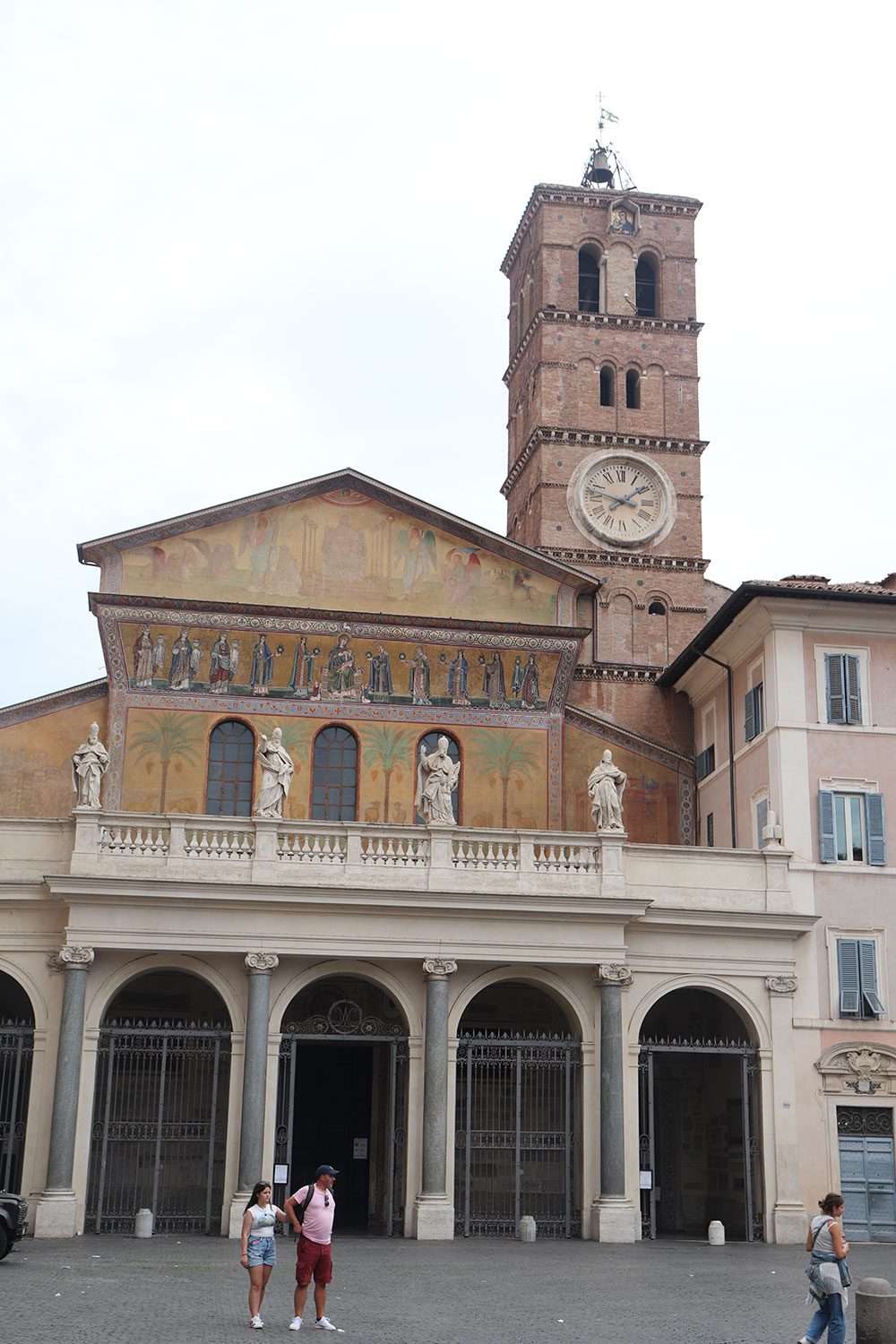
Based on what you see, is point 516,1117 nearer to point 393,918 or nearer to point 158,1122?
point 393,918

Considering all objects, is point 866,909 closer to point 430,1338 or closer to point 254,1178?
point 254,1178

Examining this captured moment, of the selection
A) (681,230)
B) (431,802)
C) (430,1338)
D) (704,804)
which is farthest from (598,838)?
(681,230)

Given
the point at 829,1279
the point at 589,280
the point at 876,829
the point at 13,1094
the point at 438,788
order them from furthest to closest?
the point at 589,280
the point at 876,829
the point at 438,788
the point at 13,1094
the point at 829,1279

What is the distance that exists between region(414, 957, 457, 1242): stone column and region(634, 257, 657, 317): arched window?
25.4 m

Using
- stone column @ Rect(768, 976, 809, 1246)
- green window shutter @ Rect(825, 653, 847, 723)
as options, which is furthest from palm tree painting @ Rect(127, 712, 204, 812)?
green window shutter @ Rect(825, 653, 847, 723)

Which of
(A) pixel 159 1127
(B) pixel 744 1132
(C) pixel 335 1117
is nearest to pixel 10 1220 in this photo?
(A) pixel 159 1127

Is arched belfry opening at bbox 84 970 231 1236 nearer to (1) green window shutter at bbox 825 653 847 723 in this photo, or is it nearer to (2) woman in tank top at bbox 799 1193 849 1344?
(1) green window shutter at bbox 825 653 847 723

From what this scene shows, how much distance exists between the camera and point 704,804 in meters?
32.9

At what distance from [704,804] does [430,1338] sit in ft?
64.6

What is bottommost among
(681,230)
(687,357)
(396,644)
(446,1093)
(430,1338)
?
(430,1338)

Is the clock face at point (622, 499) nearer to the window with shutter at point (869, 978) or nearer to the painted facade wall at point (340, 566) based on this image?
the painted facade wall at point (340, 566)

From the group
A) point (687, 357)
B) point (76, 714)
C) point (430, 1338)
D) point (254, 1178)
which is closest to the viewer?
point (430, 1338)

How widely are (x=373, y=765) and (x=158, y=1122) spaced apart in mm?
8640

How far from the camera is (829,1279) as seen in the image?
13172 mm
